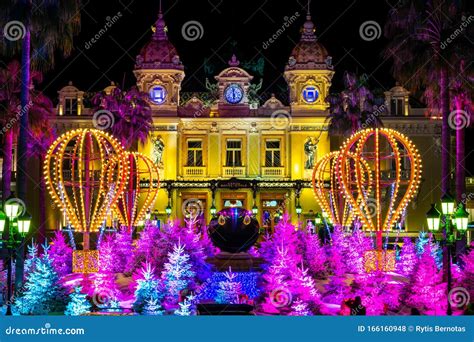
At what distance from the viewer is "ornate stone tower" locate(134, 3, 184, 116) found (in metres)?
59.6

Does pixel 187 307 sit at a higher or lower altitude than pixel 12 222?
lower

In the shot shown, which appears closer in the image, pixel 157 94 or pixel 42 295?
pixel 42 295

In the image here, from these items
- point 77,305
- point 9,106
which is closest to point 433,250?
point 77,305

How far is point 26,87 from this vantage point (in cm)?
3133

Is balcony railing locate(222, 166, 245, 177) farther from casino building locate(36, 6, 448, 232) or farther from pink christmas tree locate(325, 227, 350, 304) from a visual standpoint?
pink christmas tree locate(325, 227, 350, 304)

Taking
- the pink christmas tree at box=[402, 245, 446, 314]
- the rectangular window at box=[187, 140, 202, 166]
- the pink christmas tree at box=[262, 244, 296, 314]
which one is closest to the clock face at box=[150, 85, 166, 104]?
the rectangular window at box=[187, 140, 202, 166]

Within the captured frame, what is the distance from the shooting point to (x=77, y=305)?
2453 centimetres

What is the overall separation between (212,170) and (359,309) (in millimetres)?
38103

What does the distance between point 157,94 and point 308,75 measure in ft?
34.0

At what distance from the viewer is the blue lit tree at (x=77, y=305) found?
24.5 metres

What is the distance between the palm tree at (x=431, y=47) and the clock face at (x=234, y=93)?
82.7 ft

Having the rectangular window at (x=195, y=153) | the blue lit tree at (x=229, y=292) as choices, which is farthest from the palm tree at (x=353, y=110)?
the blue lit tree at (x=229, y=292)

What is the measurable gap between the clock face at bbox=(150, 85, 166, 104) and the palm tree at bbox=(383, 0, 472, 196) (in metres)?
26.8

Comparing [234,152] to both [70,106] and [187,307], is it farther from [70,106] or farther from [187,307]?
[187,307]
